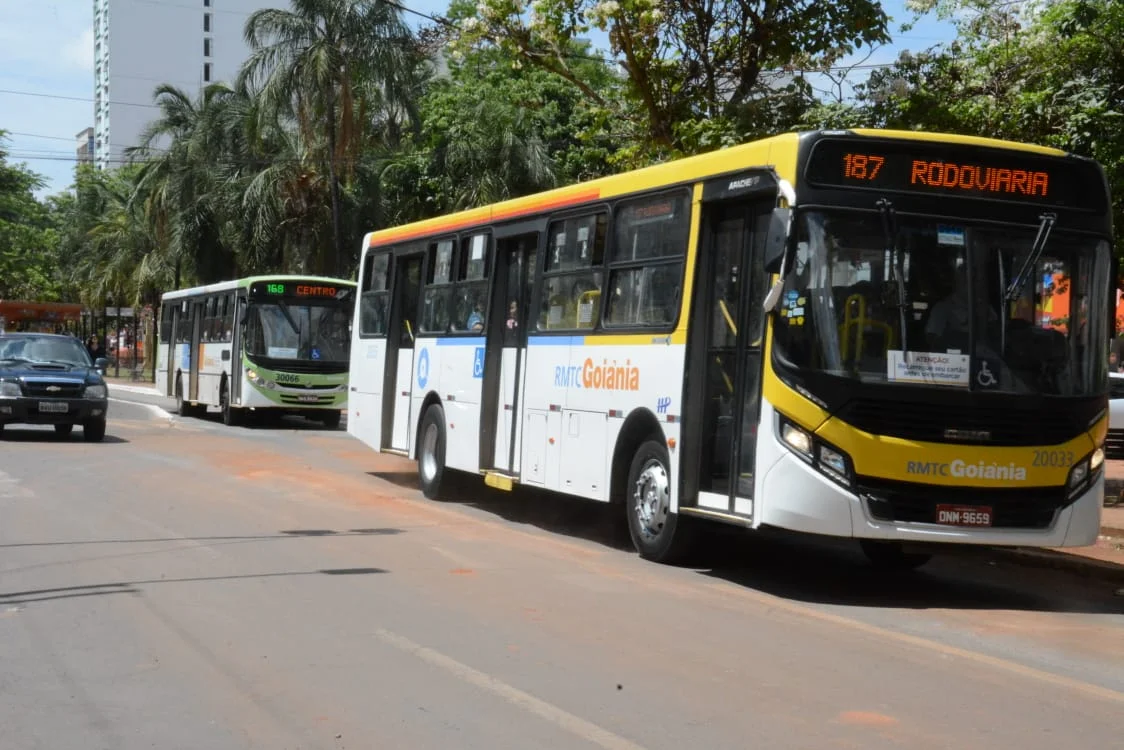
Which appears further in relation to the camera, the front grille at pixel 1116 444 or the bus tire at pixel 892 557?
the front grille at pixel 1116 444

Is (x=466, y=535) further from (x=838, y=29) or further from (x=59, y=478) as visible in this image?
(x=838, y=29)

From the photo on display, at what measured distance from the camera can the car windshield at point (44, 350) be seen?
78.6ft

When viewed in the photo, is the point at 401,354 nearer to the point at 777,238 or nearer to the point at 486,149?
the point at 777,238

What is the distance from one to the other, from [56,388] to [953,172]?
16.7 metres

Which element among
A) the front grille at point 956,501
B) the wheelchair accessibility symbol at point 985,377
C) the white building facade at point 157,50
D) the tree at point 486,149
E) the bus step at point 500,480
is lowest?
the bus step at point 500,480

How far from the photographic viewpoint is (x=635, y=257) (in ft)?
40.6

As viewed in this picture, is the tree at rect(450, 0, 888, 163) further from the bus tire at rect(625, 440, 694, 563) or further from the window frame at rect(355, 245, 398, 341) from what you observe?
→ the bus tire at rect(625, 440, 694, 563)

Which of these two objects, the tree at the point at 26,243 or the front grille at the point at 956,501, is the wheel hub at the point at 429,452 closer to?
the front grille at the point at 956,501

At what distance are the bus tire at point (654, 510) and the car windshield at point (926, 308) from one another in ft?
6.26

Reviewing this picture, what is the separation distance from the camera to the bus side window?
18.6m

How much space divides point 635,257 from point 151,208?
45.4m

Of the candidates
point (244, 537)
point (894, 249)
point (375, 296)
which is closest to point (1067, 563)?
point (894, 249)

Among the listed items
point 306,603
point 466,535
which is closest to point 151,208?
point 466,535

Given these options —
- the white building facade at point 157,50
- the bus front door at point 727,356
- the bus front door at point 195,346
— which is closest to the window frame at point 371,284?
the bus front door at point 727,356
